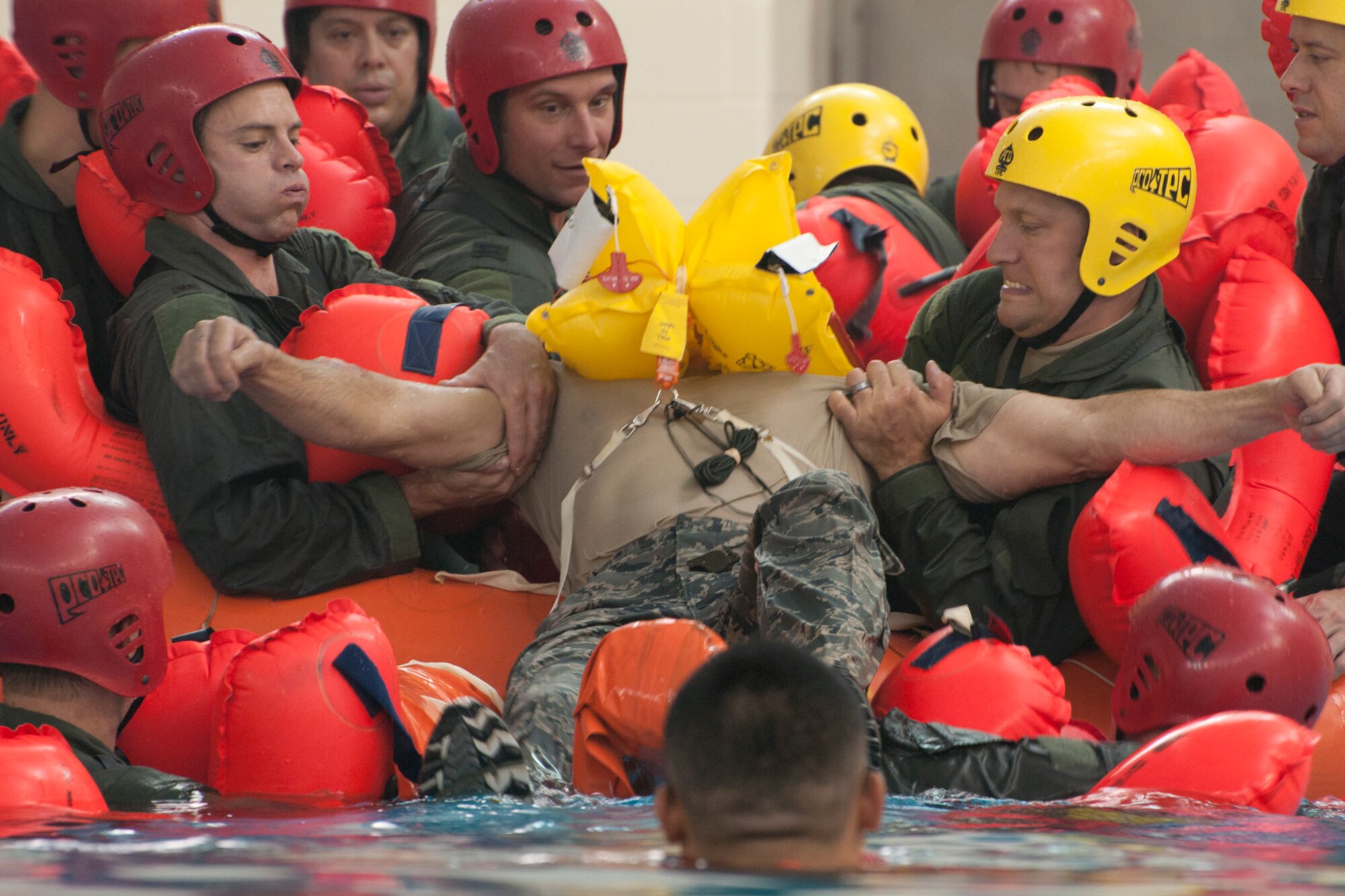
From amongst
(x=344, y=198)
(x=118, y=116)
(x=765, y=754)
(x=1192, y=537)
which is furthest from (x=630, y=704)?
(x=344, y=198)

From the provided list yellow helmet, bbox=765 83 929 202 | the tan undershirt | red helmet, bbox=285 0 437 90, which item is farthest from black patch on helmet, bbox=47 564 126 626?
yellow helmet, bbox=765 83 929 202

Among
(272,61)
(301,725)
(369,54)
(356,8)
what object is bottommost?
(301,725)

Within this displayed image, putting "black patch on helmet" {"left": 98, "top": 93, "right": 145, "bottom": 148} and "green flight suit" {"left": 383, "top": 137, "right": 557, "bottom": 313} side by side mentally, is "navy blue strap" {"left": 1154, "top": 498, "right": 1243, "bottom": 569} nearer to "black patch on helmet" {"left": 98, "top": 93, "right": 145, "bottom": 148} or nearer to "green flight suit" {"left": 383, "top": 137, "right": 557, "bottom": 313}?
"green flight suit" {"left": 383, "top": 137, "right": 557, "bottom": 313}

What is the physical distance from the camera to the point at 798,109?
514 centimetres

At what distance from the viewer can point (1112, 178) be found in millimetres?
3207

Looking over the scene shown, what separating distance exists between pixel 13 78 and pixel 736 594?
3248 millimetres

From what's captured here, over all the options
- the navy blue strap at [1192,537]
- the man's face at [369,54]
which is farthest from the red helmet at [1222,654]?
the man's face at [369,54]

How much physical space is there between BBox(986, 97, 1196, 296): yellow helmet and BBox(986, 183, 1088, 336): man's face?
0.11ft

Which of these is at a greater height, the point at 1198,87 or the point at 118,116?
the point at 1198,87

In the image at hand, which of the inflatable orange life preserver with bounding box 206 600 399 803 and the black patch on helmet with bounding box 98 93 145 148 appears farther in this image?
the black patch on helmet with bounding box 98 93 145 148

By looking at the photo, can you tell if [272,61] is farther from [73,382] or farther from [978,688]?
[978,688]

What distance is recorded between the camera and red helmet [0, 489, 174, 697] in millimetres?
2395

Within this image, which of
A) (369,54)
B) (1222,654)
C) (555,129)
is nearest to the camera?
(1222,654)

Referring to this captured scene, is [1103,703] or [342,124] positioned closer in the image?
[1103,703]
